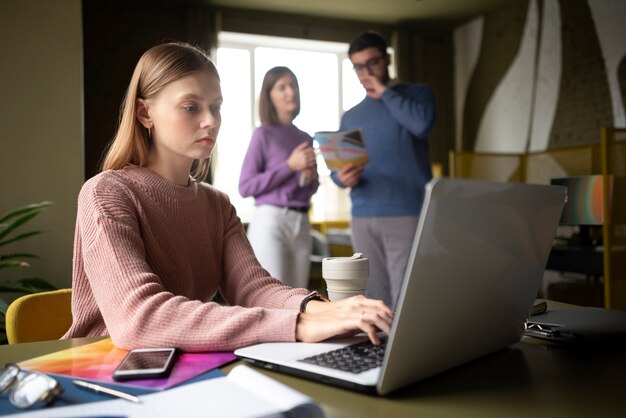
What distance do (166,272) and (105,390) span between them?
0.48m

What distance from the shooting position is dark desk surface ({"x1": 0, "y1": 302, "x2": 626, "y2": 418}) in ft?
1.96

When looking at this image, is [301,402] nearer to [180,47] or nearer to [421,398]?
[421,398]

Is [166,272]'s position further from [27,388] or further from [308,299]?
[27,388]

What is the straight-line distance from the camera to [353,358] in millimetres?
729

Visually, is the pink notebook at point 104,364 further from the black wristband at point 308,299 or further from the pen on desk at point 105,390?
the black wristband at point 308,299

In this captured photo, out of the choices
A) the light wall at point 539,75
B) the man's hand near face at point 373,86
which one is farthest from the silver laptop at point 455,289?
the light wall at point 539,75

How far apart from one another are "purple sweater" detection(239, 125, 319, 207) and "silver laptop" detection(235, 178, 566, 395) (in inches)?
70.4

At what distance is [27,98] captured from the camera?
142 inches

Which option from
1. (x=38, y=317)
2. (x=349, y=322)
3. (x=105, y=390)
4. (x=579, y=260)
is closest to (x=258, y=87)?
(x=579, y=260)

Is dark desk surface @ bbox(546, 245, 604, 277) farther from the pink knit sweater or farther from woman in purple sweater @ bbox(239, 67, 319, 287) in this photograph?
the pink knit sweater

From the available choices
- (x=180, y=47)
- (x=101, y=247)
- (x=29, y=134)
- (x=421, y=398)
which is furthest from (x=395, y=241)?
(x=29, y=134)

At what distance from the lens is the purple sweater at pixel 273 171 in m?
2.60

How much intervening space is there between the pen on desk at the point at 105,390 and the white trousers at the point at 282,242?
6.09ft

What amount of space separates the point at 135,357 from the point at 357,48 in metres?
2.14
